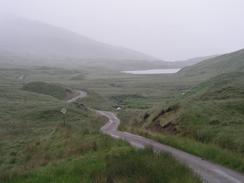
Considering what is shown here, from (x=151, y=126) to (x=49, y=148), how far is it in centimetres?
1330

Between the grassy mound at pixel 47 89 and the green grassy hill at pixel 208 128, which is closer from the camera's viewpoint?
the green grassy hill at pixel 208 128

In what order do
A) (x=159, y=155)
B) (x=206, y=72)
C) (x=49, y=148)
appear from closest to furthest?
1. (x=159, y=155)
2. (x=49, y=148)
3. (x=206, y=72)

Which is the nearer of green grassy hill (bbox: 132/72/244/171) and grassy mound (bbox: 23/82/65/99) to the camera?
green grassy hill (bbox: 132/72/244/171)

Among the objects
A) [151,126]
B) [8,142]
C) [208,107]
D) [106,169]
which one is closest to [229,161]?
[106,169]

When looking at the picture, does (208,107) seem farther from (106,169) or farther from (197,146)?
(106,169)

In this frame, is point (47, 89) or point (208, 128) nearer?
point (208, 128)

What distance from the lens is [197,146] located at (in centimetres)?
2448

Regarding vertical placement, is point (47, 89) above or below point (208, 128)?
below

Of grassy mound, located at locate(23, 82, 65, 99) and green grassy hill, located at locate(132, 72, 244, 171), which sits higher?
green grassy hill, located at locate(132, 72, 244, 171)

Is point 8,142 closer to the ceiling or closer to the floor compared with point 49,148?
closer to the floor

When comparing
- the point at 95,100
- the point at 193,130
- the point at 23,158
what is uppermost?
the point at 193,130

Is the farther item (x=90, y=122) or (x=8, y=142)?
(x=90, y=122)

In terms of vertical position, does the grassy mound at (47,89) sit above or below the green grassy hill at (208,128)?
below

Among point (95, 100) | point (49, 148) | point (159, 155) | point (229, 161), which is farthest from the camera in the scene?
point (95, 100)
